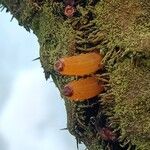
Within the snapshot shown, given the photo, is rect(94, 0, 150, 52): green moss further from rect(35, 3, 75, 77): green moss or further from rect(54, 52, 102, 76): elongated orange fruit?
rect(35, 3, 75, 77): green moss

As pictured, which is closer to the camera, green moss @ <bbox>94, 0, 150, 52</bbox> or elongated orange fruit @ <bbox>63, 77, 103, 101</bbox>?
green moss @ <bbox>94, 0, 150, 52</bbox>

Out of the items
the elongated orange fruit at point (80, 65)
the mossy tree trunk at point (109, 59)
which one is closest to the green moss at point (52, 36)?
the mossy tree trunk at point (109, 59)

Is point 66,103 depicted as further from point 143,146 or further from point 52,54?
point 143,146

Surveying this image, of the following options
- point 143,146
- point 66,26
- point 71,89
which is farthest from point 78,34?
point 143,146

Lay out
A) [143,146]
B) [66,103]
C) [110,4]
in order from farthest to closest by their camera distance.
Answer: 1. [66,103]
2. [110,4]
3. [143,146]

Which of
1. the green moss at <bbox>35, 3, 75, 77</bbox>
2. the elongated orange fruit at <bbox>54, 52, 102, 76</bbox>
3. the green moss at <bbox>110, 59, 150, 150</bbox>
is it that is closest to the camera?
the green moss at <bbox>110, 59, 150, 150</bbox>

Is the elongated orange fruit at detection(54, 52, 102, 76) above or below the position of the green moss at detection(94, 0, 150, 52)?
below

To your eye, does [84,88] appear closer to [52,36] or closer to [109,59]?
[109,59]

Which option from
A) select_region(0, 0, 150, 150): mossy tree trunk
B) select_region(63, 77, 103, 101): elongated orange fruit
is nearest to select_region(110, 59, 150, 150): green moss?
select_region(0, 0, 150, 150): mossy tree trunk
